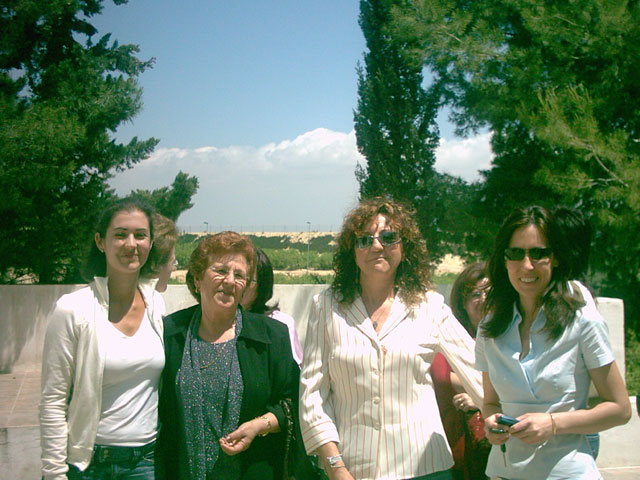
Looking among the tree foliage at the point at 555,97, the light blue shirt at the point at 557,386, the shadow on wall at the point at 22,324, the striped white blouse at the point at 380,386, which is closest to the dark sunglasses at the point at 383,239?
the striped white blouse at the point at 380,386

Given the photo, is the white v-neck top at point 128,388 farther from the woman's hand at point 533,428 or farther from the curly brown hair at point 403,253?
the woman's hand at point 533,428

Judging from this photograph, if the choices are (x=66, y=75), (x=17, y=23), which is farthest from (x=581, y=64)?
(x=17, y=23)

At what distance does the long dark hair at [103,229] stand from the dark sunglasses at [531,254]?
1590 mm

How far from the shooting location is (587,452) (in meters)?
2.07

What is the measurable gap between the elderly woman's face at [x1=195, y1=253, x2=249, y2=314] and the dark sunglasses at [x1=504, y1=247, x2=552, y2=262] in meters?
1.17

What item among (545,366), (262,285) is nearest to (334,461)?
(545,366)

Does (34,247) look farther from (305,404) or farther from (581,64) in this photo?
(581,64)

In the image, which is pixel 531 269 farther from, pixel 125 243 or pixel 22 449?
pixel 22 449

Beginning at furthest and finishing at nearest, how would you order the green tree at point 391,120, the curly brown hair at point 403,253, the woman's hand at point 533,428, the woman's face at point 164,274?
the green tree at point 391,120 < the woman's face at point 164,274 < the curly brown hair at point 403,253 < the woman's hand at point 533,428

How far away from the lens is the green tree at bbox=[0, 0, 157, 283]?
24.0 ft

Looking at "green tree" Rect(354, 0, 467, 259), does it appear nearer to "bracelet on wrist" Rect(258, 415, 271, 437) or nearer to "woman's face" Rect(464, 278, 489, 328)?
"woman's face" Rect(464, 278, 489, 328)

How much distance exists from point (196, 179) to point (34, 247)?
2456mm

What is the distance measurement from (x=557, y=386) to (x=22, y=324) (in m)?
7.33

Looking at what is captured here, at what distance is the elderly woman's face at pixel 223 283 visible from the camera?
262 centimetres
